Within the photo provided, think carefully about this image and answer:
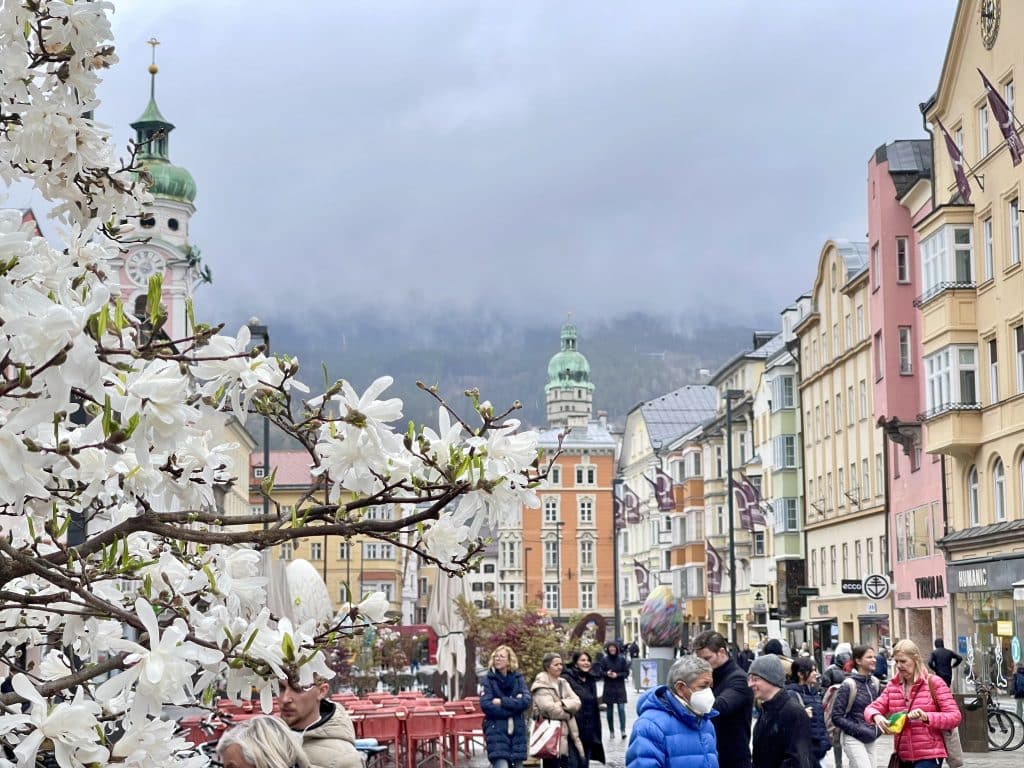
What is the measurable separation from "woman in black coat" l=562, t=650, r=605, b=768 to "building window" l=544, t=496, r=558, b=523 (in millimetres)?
142426

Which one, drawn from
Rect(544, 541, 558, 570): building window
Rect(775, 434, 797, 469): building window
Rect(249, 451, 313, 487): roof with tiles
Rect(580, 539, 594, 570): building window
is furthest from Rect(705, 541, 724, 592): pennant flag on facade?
Rect(544, 541, 558, 570): building window

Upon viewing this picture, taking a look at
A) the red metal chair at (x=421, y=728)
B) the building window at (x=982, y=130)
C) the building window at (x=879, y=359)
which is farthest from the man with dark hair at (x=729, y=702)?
the building window at (x=879, y=359)

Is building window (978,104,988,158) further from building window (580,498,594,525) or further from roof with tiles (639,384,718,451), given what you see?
building window (580,498,594,525)

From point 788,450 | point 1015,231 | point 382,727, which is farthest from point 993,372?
point 788,450

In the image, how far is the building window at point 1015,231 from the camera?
1566 inches

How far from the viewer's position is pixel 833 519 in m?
→ 62.9

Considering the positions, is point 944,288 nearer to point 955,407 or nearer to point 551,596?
point 955,407

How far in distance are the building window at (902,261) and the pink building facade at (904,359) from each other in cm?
3

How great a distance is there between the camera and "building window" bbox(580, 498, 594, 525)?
166 metres

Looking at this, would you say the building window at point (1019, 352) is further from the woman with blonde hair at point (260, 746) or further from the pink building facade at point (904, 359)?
the woman with blonde hair at point (260, 746)

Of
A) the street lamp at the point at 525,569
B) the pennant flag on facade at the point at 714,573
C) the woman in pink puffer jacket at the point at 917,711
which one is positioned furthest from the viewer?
the street lamp at the point at 525,569

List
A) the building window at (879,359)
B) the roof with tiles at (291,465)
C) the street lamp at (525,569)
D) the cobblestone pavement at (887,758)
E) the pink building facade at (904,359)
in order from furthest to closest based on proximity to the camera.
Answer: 1. the street lamp at (525,569)
2. the roof with tiles at (291,465)
3. the building window at (879,359)
4. the pink building facade at (904,359)
5. the cobblestone pavement at (887,758)

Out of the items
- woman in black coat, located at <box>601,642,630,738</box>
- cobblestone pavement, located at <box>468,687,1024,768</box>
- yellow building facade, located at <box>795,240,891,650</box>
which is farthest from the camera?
yellow building facade, located at <box>795,240,891,650</box>

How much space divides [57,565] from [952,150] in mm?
38851
